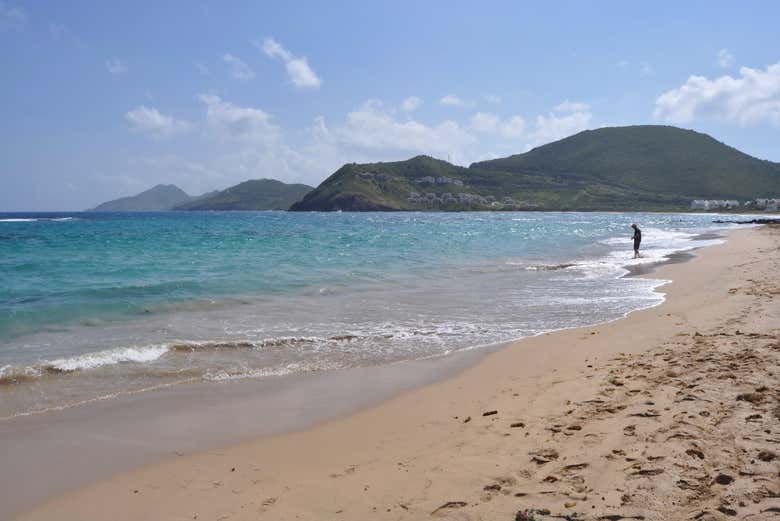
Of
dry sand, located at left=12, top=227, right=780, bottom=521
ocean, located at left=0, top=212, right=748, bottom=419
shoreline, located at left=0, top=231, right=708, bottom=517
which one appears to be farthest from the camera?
ocean, located at left=0, top=212, right=748, bottom=419

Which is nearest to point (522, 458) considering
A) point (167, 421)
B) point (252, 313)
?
point (167, 421)

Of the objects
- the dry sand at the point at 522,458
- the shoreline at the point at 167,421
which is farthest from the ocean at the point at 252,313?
the dry sand at the point at 522,458

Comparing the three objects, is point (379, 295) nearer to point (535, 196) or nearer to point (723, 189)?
point (535, 196)

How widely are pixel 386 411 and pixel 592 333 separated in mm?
5819

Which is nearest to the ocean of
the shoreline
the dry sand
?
the shoreline

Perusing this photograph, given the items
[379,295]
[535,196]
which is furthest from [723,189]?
[379,295]

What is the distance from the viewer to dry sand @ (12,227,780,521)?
4.09 metres

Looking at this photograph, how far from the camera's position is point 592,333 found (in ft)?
35.9

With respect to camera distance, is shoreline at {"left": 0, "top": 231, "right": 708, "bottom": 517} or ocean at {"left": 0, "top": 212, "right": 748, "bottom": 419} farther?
ocean at {"left": 0, "top": 212, "right": 748, "bottom": 419}

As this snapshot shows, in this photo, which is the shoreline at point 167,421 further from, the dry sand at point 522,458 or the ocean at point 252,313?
the ocean at point 252,313

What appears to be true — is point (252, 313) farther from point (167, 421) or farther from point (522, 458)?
point (522, 458)

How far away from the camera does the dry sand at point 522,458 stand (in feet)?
13.4

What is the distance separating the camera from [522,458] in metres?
4.96

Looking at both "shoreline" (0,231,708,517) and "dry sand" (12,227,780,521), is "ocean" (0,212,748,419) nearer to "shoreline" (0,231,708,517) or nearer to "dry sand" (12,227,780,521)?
"shoreline" (0,231,708,517)
